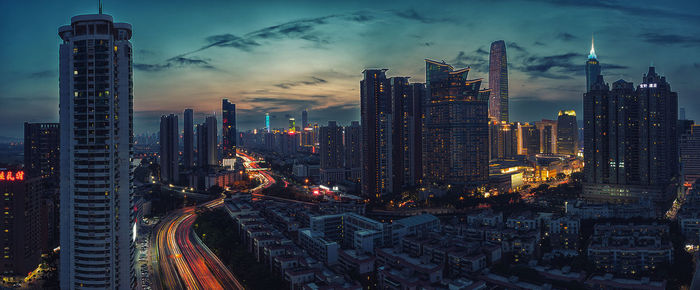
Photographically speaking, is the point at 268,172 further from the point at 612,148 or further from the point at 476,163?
the point at 612,148

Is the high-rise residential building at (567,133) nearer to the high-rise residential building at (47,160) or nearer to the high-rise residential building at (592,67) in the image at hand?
the high-rise residential building at (592,67)

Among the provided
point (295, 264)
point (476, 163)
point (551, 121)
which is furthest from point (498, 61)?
point (295, 264)

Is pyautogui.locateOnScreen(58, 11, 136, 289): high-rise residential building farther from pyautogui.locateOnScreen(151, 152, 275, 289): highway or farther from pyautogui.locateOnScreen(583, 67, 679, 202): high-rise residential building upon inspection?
pyautogui.locateOnScreen(583, 67, 679, 202): high-rise residential building

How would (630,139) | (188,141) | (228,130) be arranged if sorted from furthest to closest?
(228,130) < (188,141) < (630,139)

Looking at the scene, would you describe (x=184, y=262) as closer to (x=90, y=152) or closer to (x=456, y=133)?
(x=90, y=152)

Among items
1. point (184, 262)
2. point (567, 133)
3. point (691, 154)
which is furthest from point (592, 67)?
point (184, 262)

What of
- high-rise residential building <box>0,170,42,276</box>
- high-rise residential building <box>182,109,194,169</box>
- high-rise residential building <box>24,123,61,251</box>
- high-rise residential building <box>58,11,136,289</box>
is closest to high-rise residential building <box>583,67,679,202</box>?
high-rise residential building <box>58,11,136,289</box>
